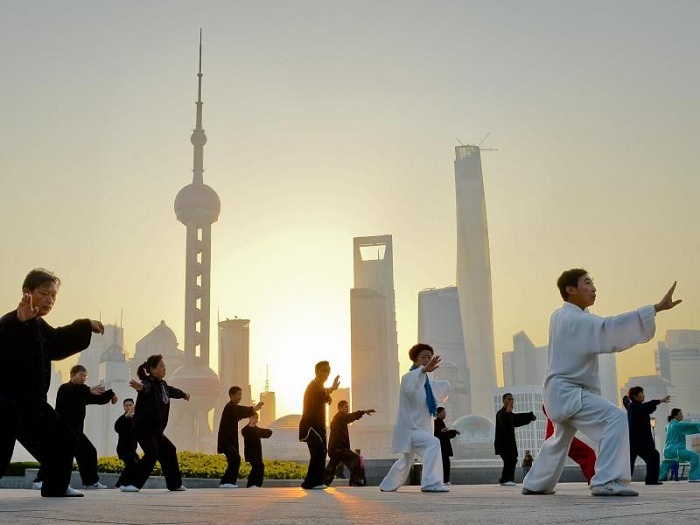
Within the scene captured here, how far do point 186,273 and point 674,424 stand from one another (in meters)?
139

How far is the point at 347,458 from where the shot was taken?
1767 centimetres

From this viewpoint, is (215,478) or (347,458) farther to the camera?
(215,478)

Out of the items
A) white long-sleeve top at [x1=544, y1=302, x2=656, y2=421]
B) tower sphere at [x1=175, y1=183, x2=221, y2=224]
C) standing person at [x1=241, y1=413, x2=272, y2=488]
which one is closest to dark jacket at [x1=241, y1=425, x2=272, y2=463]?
standing person at [x1=241, y1=413, x2=272, y2=488]

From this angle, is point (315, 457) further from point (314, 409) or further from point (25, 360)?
point (25, 360)

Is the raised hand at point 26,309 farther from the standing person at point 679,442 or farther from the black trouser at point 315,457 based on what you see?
the standing person at point 679,442

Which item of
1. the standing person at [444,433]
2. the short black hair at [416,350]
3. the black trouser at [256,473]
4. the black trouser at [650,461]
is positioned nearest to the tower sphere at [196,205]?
the standing person at [444,433]

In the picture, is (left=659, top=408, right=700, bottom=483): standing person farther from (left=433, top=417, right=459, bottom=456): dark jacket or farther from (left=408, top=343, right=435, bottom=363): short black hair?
(left=408, top=343, right=435, bottom=363): short black hair

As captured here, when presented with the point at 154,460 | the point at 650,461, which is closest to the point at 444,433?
the point at 650,461

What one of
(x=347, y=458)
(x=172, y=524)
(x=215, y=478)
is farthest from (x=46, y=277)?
(x=215, y=478)

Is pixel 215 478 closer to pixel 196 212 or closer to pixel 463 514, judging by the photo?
pixel 463 514

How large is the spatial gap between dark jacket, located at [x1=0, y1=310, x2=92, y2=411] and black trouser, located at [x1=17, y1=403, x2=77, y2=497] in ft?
0.53

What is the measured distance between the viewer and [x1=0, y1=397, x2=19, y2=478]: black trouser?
7.25 metres

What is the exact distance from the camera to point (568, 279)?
9.08 metres

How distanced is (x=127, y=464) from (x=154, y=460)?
4.76 ft
